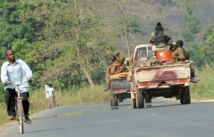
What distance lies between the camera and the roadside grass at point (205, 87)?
3822cm

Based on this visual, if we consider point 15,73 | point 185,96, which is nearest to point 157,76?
point 185,96

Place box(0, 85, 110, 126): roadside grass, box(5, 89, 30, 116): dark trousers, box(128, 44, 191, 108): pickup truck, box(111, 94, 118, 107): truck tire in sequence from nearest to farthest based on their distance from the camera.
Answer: box(5, 89, 30, 116): dark trousers < box(128, 44, 191, 108): pickup truck < box(111, 94, 118, 107): truck tire < box(0, 85, 110, 126): roadside grass

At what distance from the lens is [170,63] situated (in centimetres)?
2902

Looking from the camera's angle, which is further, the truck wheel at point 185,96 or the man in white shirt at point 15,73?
the truck wheel at point 185,96

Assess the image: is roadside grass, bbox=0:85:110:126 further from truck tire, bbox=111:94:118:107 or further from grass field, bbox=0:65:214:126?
truck tire, bbox=111:94:118:107

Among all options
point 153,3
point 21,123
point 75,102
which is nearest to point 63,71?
point 75,102

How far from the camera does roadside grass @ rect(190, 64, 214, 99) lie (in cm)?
3822

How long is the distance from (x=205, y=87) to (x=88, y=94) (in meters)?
17.1

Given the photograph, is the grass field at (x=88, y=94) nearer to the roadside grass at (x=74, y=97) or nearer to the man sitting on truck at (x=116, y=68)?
the roadside grass at (x=74, y=97)

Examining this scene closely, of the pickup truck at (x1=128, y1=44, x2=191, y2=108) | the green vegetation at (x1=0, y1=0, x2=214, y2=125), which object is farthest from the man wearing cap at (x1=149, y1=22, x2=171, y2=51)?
the green vegetation at (x1=0, y1=0, x2=214, y2=125)

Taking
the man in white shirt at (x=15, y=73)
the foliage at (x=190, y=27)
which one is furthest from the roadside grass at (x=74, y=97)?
the foliage at (x=190, y=27)

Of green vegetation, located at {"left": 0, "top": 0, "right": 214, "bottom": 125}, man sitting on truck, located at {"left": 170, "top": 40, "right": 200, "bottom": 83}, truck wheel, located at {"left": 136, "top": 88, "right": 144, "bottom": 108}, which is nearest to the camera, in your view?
truck wheel, located at {"left": 136, "top": 88, "right": 144, "bottom": 108}

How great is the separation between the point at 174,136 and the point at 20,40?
185 feet

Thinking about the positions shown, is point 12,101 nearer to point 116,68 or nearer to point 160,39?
point 160,39
